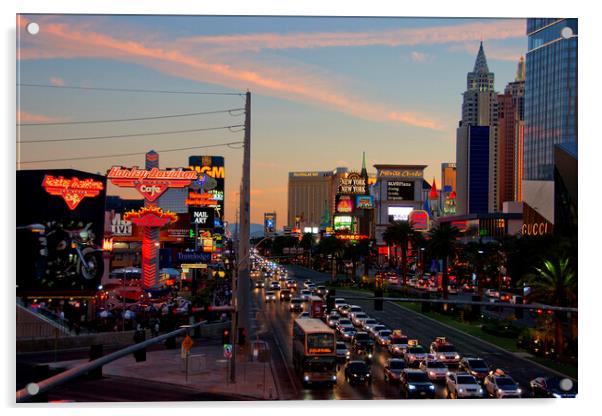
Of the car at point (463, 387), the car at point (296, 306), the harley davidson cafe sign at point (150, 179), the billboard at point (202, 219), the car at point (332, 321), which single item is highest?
the harley davidson cafe sign at point (150, 179)

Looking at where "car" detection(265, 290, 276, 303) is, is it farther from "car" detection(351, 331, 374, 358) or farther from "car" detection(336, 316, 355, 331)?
"car" detection(351, 331, 374, 358)

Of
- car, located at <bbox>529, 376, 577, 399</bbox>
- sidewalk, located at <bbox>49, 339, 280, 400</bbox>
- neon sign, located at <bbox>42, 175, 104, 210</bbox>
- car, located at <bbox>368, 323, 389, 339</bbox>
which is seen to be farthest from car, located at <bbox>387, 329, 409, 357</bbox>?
neon sign, located at <bbox>42, 175, 104, 210</bbox>

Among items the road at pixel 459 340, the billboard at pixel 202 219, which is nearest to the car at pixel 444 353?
the road at pixel 459 340

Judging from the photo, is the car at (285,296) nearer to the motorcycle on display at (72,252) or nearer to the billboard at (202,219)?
the motorcycle on display at (72,252)
